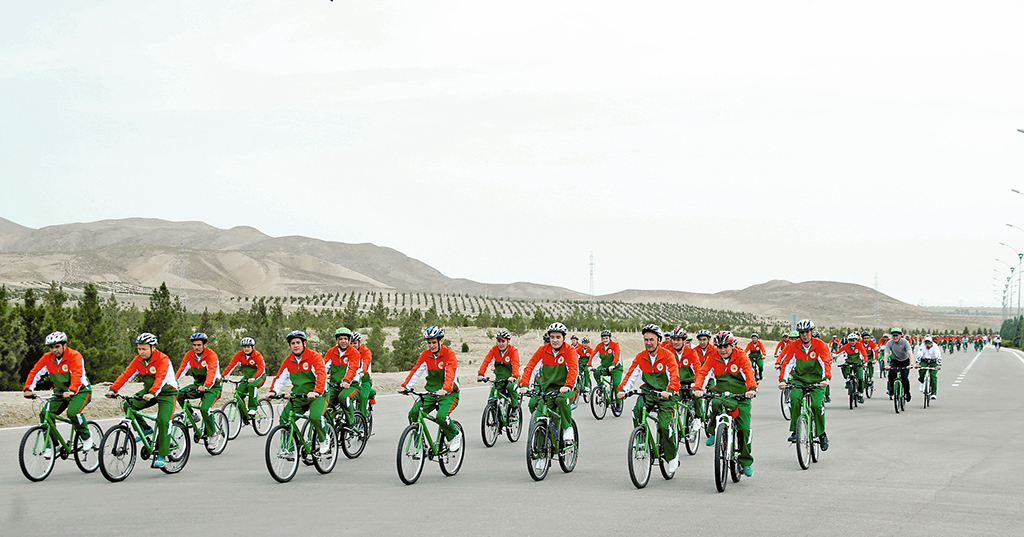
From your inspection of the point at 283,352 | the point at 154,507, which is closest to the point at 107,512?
the point at 154,507

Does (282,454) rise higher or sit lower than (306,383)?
lower

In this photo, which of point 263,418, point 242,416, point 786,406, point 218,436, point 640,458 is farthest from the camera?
point 786,406

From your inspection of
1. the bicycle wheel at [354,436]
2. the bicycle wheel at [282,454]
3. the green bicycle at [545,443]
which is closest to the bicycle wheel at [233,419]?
the bicycle wheel at [354,436]

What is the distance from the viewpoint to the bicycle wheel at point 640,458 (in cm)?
1118

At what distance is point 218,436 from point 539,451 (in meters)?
6.04

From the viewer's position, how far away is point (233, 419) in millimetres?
16609

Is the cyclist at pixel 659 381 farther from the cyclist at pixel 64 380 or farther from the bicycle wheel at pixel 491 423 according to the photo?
the cyclist at pixel 64 380

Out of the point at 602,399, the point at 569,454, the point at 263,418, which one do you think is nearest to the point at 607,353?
the point at 602,399

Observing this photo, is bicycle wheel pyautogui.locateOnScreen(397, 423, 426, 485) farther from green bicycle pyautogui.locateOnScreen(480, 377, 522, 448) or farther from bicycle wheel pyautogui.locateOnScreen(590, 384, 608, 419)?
bicycle wheel pyautogui.locateOnScreen(590, 384, 608, 419)

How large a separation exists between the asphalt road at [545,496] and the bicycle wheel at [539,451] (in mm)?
188

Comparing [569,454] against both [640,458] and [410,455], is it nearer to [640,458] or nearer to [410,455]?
[640,458]

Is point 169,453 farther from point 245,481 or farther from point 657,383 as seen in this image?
point 657,383

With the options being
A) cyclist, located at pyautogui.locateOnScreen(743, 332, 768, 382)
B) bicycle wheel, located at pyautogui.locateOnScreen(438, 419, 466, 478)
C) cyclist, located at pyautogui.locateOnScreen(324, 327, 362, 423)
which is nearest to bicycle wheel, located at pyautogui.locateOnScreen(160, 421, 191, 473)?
cyclist, located at pyautogui.locateOnScreen(324, 327, 362, 423)

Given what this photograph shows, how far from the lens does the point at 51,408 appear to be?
12219mm
